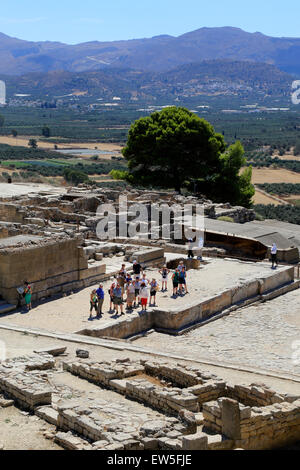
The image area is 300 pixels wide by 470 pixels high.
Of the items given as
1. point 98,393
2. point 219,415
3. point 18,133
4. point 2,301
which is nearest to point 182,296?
point 2,301

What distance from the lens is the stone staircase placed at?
17.5m

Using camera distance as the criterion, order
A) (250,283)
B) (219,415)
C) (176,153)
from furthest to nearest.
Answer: (176,153), (250,283), (219,415)

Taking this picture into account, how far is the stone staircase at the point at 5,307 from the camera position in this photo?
1748cm

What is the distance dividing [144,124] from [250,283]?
21.6 metres

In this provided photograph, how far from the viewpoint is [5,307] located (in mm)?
17609

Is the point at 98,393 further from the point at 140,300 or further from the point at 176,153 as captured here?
the point at 176,153

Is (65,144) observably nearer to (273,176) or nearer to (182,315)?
(273,176)

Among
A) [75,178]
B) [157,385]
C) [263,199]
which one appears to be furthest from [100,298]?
[263,199]

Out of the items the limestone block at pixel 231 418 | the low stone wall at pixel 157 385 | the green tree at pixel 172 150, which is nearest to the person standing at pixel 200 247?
the low stone wall at pixel 157 385

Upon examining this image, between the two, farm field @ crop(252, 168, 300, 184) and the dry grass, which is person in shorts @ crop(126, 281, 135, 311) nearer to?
the dry grass

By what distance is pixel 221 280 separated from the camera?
832 inches

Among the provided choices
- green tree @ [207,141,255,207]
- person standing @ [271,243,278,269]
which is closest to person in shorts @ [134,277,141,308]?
person standing @ [271,243,278,269]

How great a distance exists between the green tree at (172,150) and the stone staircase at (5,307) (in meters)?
22.3
